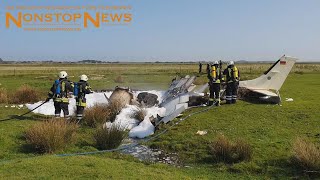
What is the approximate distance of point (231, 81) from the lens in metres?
18.6

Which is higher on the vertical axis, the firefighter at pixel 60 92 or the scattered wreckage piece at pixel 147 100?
the firefighter at pixel 60 92

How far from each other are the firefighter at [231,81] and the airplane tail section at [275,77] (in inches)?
118

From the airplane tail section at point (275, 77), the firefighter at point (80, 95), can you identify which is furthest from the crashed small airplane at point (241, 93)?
the firefighter at point (80, 95)

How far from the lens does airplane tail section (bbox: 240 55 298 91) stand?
70.9 feet

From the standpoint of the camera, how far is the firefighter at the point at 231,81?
18.6 metres

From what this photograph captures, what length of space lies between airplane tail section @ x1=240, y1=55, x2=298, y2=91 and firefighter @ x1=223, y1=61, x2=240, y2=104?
9.85 ft

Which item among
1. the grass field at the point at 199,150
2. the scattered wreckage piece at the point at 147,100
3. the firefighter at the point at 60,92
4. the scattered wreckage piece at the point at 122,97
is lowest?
the grass field at the point at 199,150

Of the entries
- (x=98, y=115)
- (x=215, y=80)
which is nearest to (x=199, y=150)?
(x=98, y=115)

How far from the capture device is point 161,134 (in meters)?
14.0

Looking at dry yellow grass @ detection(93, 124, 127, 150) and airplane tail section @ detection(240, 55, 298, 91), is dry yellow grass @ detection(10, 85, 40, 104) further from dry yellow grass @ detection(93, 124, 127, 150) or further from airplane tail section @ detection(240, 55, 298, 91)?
airplane tail section @ detection(240, 55, 298, 91)

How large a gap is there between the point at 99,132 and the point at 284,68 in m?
13.6

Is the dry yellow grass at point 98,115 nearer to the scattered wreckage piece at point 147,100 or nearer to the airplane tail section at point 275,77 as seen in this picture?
the scattered wreckage piece at point 147,100

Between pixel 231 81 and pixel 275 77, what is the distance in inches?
175

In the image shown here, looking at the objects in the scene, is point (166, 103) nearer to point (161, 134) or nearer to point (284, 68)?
point (161, 134)
